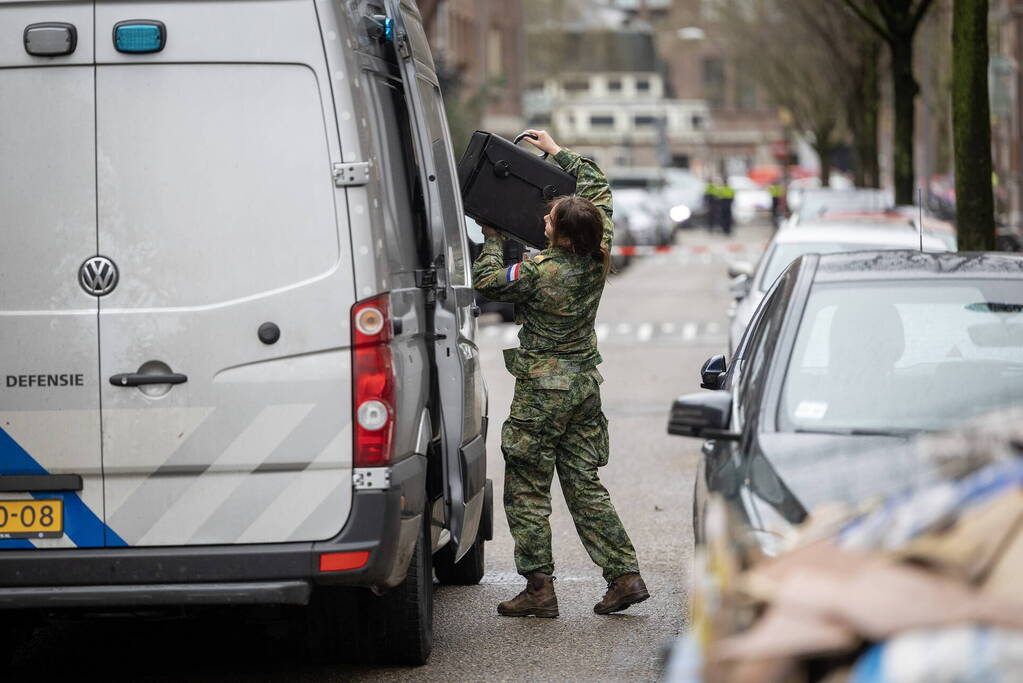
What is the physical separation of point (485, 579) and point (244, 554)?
286cm

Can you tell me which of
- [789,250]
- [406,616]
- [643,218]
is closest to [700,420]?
[406,616]

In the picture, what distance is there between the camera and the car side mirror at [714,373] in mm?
7838

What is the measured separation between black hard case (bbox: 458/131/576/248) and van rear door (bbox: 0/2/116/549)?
231cm

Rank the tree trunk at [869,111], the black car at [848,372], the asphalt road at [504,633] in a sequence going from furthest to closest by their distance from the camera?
the tree trunk at [869,111] < the asphalt road at [504,633] < the black car at [848,372]

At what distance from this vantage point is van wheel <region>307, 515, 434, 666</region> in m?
6.22

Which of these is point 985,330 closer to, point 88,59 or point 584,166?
point 584,166

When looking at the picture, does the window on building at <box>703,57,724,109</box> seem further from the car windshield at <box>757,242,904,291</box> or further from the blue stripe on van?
the blue stripe on van

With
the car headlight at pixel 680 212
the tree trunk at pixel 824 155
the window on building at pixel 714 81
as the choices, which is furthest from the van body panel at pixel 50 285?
the window on building at pixel 714 81

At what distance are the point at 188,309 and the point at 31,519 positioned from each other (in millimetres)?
851

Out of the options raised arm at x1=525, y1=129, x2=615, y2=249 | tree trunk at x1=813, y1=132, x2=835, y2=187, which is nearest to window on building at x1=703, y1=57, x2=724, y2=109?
tree trunk at x1=813, y1=132, x2=835, y2=187

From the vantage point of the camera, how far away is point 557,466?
7.39 meters

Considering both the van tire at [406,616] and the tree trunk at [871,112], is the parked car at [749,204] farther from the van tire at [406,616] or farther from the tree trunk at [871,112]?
the van tire at [406,616]

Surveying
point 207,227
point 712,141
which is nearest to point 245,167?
point 207,227

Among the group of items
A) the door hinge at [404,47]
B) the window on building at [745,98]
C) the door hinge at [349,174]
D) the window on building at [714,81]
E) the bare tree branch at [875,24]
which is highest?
the window on building at [714,81]
